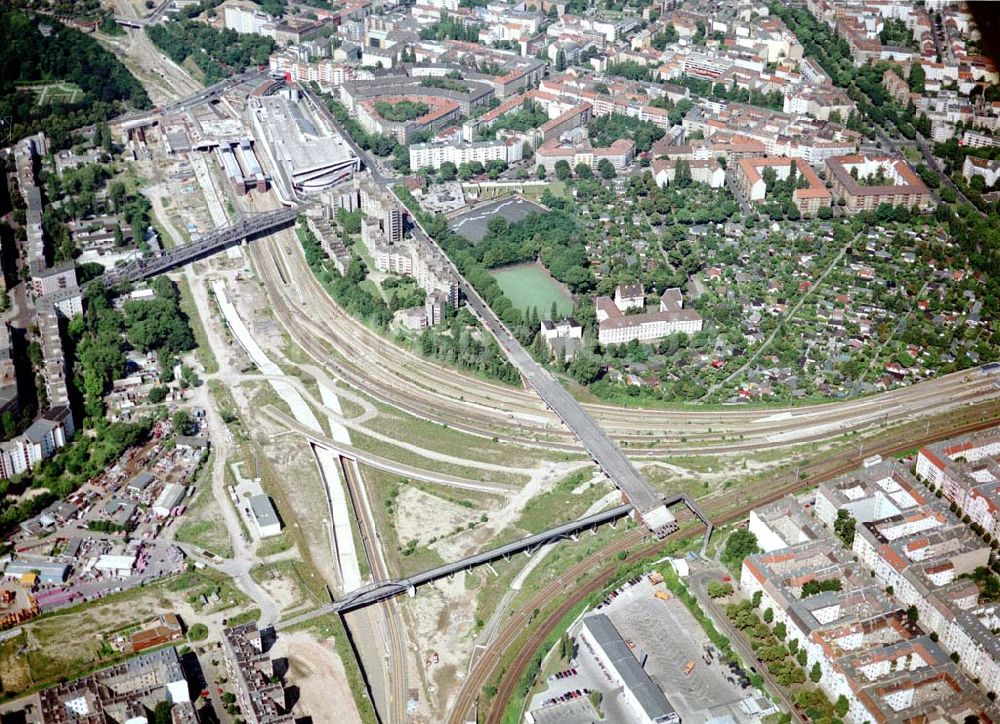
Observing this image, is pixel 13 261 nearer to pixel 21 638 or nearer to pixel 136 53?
pixel 21 638

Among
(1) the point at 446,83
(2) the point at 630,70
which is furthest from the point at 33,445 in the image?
(2) the point at 630,70

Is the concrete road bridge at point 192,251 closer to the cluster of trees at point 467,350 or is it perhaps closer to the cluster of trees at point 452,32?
the cluster of trees at point 467,350

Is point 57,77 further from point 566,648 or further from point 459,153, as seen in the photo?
point 566,648

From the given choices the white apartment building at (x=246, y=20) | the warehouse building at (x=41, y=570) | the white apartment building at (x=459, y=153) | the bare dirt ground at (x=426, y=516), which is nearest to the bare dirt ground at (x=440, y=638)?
the bare dirt ground at (x=426, y=516)

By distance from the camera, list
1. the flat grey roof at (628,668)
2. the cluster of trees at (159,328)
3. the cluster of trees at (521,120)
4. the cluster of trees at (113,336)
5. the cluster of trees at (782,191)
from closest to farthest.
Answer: the flat grey roof at (628,668), the cluster of trees at (113,336), the cluster of trees at (159,328), the cluster of trees at (782,191), the cluster of trees at (521,120)

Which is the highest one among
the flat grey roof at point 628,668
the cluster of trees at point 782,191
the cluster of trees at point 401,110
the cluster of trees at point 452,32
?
the cluster of trees at point 452,32

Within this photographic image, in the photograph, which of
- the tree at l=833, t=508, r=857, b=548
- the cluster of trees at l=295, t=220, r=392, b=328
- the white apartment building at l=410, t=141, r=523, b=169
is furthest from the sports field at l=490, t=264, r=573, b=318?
the tree at l=833, t=508, r=857, b=548

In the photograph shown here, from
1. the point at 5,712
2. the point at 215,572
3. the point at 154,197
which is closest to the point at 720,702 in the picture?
the point at 215,572
